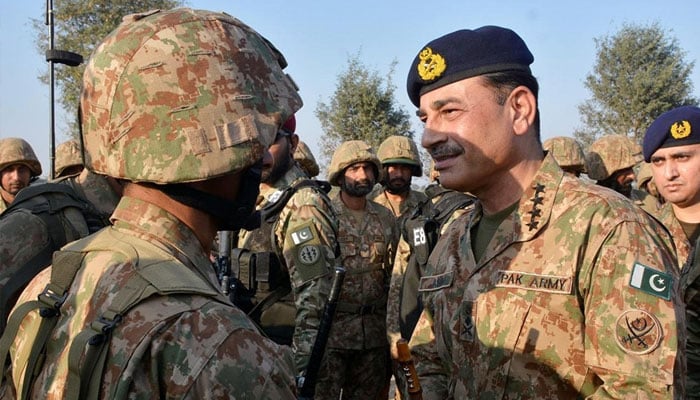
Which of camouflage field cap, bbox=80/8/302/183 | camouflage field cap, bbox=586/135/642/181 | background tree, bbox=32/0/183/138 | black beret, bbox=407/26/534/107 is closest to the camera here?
camouflage field cap, bbox=80/8/302/183

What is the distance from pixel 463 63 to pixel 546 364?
1.15 meters

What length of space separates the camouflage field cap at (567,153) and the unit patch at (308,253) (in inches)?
148

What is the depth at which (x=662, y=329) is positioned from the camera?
2.14 meters

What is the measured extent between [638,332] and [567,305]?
25 centimetres

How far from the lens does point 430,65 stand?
270 centimetres

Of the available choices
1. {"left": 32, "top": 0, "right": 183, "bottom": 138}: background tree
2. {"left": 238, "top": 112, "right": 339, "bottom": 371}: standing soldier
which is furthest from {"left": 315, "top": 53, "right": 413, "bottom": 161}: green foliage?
{"left": 238, "top": 112, "right": 339, "bottom": 371}: standing soldier

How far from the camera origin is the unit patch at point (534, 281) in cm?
232

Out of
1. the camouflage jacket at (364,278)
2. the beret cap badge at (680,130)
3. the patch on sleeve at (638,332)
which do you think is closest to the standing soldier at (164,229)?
the patch on sleeve at (638,332)

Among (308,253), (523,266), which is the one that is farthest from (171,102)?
(308,253)

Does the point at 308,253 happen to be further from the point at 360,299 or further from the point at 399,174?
the point at 399,174

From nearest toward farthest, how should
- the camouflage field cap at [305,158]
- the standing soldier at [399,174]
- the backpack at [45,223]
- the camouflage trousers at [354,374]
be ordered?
1. the backpack at [45,223]
2. the camouflage trousers at [354,374]
3. the standing soldier at [399,174]
4. the camouflage field cap at [305,158]

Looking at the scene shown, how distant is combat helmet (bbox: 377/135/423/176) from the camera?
29.2 feet

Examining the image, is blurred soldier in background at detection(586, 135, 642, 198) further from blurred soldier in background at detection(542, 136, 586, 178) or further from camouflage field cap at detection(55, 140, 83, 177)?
camouflage field cap at detection(55, 140, 83, 177)

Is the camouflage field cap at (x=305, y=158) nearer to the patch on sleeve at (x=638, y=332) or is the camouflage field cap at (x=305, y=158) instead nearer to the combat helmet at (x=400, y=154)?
the combat helmet at (x=400, y=154)
